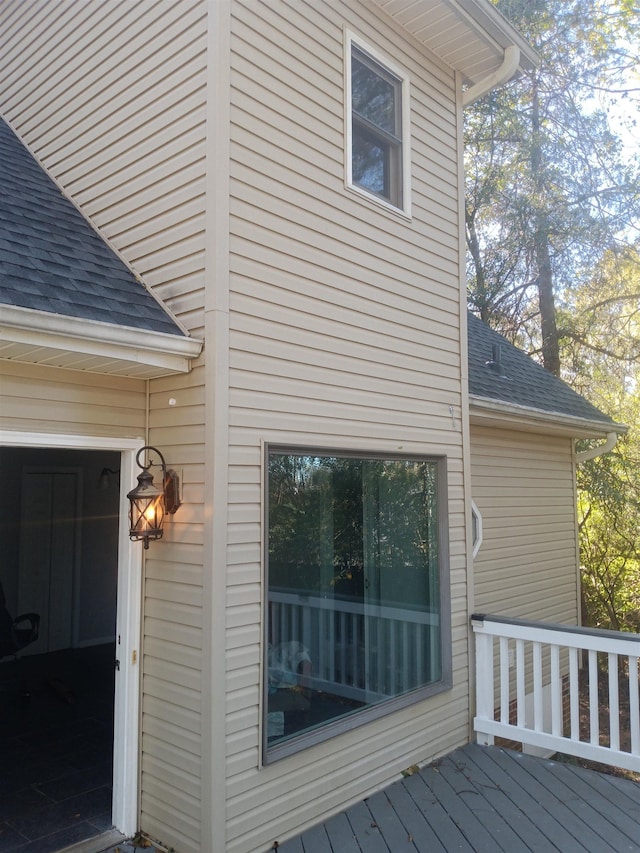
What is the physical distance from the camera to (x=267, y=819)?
3.14 m

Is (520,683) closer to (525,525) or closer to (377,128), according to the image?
(525,525)

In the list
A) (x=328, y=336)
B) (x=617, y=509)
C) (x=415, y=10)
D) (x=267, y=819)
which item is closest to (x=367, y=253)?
(x=328, y=336)

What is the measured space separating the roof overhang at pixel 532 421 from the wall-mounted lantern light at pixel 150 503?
2.87 metres

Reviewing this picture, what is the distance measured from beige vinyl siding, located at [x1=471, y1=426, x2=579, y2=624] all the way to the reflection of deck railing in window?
1604 millimetres

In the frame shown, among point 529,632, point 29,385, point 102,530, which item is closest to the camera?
point 29,385

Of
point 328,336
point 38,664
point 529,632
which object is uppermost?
point 328,336

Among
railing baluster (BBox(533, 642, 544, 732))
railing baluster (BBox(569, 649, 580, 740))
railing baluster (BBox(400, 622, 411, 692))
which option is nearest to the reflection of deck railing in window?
railing baluster (BBox(400, 622, 411, 692))

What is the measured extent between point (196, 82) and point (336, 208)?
1032 mm

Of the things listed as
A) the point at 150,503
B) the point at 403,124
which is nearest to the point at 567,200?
the point at 403,124

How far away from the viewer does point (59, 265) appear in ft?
10.7

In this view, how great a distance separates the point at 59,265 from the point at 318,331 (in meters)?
1.40

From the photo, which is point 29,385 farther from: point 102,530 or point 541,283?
point 541,283

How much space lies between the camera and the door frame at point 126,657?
3.22 meters

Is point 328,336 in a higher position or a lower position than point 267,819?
higher
